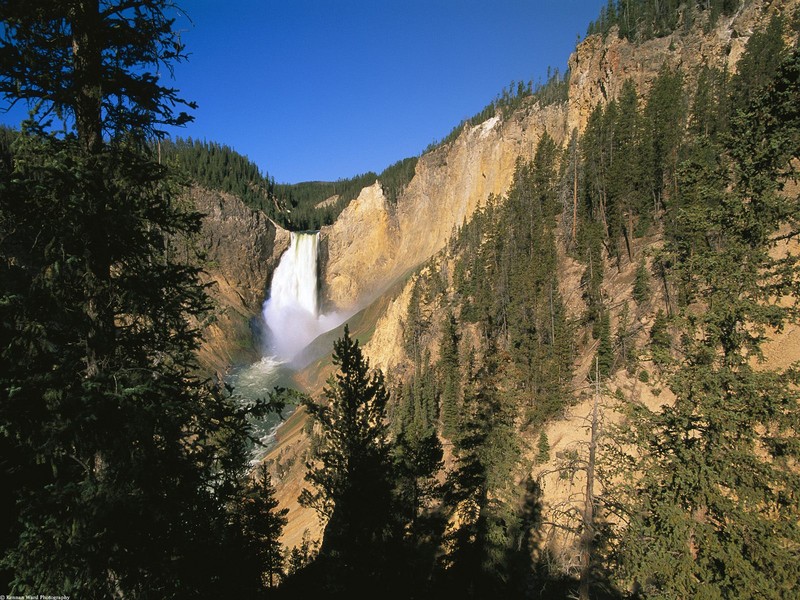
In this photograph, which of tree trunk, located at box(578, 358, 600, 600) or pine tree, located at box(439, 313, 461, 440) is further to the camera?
pine tree, located at box(439, 313, 461, 440)

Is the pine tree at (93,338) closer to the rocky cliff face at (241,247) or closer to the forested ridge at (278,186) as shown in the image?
the rocky cliff face at (241,247)

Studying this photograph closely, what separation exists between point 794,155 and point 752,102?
120 centimetres

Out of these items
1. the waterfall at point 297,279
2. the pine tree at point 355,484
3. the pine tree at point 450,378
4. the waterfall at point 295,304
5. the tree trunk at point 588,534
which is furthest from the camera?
the waterfall at point 297,279

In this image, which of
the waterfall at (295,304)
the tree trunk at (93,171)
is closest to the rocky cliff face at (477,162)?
the waterfall at (295,304)

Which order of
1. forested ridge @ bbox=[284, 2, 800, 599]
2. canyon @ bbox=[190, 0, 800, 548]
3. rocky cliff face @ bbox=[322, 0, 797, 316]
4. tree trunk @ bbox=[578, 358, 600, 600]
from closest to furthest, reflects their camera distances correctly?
forested ridge @ bbox=[284, 2, 800, 599] → tree trunk @ bbox=[578, 358, 600, 600] → canyon @ bbox=[190, 0, 800, 548] → rocky cliff face @ bbox=[322, 0, 797, 316]

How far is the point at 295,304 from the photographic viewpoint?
321 feet

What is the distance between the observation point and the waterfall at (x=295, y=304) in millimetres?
90350

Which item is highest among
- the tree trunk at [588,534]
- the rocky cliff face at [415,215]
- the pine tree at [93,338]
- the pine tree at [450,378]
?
the rocky cliff face at [415,215]

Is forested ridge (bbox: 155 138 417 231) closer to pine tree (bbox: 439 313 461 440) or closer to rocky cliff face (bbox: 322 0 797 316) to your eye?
rocky cliff face (bbox: 322 0 797 316)

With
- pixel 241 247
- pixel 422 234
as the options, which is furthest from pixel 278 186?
pixel 422 234

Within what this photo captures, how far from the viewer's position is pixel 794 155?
23.3ft

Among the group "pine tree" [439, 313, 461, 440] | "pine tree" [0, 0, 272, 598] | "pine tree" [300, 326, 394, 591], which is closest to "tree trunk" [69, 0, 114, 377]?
"pine tree" [0, 0, 272, 598]

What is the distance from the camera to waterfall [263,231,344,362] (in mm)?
90350

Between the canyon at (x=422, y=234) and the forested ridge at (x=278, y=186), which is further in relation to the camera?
the forested ridge at (x=278, y=186)
